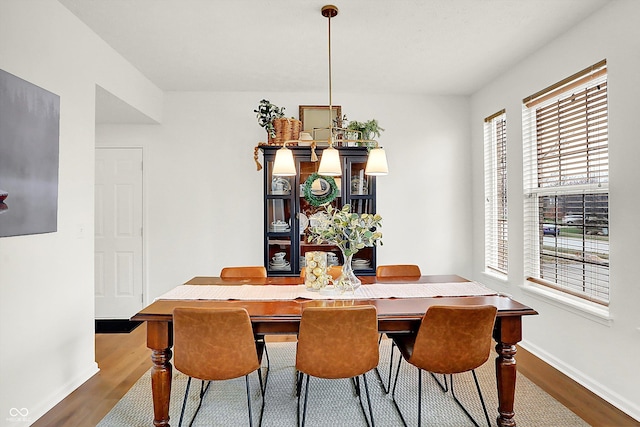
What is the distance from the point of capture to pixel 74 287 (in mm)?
2535

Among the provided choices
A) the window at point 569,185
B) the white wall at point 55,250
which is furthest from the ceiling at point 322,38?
the window at point 569,185

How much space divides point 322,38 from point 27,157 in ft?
7.01

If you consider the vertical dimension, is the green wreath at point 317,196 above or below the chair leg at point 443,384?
above

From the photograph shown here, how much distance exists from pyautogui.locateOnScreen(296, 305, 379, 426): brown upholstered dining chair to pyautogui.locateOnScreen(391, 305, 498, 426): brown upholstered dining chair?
264mm

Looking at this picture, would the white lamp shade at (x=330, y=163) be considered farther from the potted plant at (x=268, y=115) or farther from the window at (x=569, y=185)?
the window at (x=569, y=185)

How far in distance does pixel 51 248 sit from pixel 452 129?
4038 mm

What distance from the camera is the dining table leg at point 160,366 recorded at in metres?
1.92

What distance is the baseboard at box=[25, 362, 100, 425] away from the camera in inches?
84.2

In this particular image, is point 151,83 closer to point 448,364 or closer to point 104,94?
point 104,94

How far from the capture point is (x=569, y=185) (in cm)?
274

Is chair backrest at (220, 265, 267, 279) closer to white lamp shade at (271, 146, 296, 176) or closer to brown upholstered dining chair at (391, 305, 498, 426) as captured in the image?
white lamp shade at (271, 146, 296, 176)

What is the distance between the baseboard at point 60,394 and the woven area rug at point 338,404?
1.29 ft

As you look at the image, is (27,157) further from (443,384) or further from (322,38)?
(443,384)

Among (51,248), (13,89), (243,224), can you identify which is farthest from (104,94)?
(243,224)
